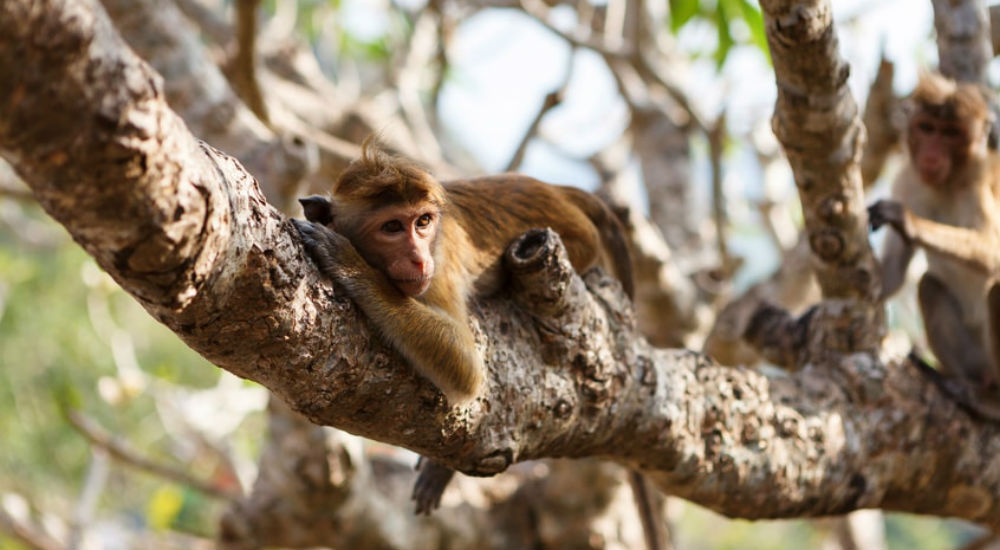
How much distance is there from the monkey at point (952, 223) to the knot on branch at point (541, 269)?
8.12ft

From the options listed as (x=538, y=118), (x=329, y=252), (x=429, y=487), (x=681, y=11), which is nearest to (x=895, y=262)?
(x=681, y=11)

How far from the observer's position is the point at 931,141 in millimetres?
5031

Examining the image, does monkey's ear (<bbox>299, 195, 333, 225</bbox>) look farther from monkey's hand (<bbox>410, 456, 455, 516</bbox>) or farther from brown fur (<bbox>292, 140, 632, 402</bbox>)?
monkey's hand (<bbox>410, 456, 455, 516</bbox>)

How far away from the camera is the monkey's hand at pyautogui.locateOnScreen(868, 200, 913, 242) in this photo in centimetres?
455

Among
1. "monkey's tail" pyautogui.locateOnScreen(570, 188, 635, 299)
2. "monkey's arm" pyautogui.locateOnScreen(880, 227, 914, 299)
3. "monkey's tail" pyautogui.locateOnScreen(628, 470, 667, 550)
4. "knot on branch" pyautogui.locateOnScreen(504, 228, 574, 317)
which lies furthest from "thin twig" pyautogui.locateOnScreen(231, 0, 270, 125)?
"monkey's arm" pyautogui.locateOnScreen(880, 227, 914, 299)

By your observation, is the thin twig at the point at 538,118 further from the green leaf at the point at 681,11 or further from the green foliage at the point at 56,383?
the green foliage at the point at 56,383

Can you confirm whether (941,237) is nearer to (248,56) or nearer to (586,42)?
(586,42)

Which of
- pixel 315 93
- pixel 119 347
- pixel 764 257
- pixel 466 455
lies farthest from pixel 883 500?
pixel 764 257

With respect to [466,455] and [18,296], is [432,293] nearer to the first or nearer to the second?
[466,455]

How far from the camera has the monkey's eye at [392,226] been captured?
2.73 m

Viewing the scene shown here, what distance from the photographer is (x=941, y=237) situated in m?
4.82

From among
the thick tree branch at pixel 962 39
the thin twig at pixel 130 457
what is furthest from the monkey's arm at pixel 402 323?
the thick tree branch at pixel 962 39

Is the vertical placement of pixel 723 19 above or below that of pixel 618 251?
above

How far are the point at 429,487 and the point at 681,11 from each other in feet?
8.54
